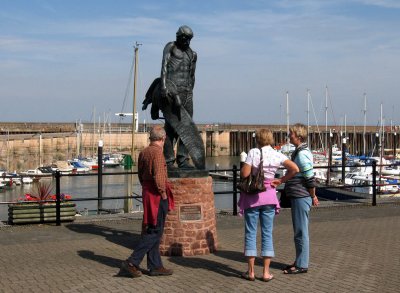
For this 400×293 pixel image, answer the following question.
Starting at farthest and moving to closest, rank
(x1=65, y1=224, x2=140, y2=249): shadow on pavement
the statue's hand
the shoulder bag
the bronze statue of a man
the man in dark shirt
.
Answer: (x1=65, y1=224, x2=140, y2=249): shadow on pavement, the bronze statue of a man, the statue's hand, the man in dark shirt, the shoulder bag

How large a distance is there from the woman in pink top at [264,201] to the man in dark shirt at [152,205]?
3.24 feet

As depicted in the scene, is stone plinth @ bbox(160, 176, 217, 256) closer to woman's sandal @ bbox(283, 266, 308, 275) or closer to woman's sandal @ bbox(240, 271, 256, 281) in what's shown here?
woman's sandal @ bbox(240, 271, 256, 281)

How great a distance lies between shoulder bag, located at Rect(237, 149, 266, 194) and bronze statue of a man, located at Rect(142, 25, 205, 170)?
2391 mm

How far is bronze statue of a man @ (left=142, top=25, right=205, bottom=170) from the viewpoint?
383 inches

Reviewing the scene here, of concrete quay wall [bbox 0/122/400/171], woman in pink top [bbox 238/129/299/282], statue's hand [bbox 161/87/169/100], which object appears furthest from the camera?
concrete quay wall [bbox 0/122/400/171]

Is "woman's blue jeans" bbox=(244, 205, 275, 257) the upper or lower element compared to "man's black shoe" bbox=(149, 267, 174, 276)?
upper

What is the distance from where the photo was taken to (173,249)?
30.0ft

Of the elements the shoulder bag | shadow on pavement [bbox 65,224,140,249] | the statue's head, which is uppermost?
the statue's head

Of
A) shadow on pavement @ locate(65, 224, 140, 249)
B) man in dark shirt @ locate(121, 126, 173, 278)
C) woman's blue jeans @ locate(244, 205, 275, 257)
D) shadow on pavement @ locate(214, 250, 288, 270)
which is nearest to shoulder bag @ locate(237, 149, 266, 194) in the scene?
woman's blue jeans @ locate(244, 205, 275, 257)

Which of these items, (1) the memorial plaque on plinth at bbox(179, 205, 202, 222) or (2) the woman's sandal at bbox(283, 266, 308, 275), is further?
(1) the memorial plaque on plinth at bbox(179, 205, 202, 222)

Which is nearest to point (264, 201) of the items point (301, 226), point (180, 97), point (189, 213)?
point (301, 226)

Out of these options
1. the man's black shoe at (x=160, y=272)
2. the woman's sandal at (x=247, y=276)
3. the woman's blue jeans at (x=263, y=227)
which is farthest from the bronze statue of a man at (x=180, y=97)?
the woman's sandal at (x=247, y=276)

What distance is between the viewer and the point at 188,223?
9.21 m

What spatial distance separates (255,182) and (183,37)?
3.38m
